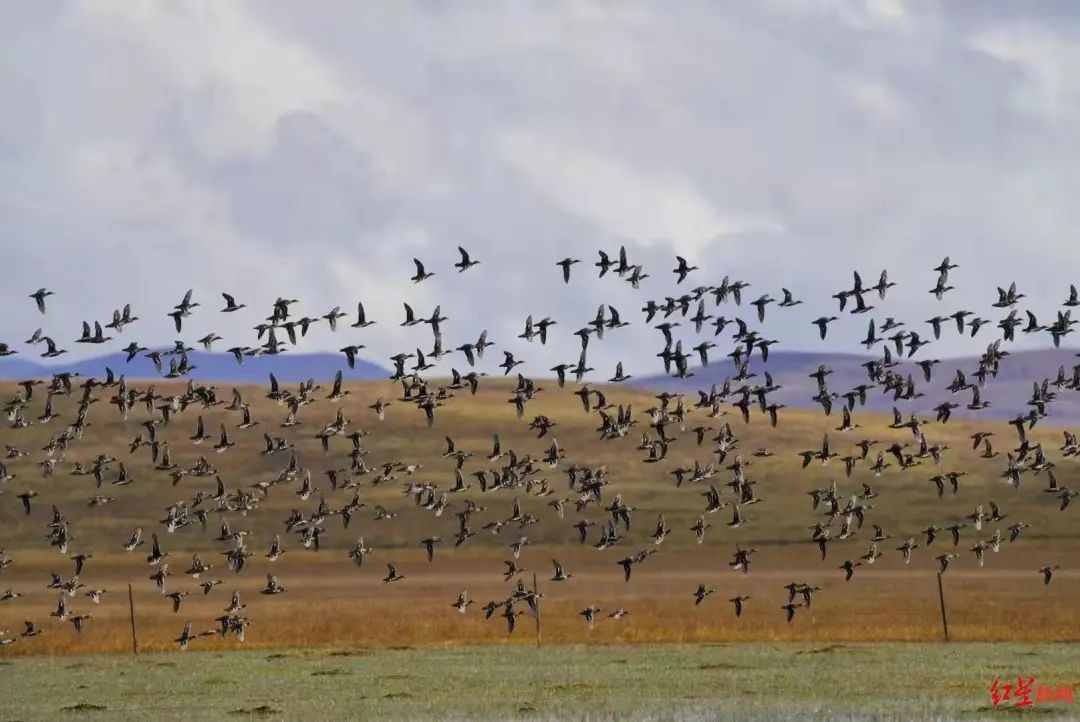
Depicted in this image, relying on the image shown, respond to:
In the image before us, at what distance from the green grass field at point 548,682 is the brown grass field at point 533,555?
6598 millimetres

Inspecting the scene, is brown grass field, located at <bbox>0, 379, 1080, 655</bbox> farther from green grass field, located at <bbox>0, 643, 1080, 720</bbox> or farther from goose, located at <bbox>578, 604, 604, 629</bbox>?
green grass field, located at <bbox>0, 643, 1080, 720</bbox>

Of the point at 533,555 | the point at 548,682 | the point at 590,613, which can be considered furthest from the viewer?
the point at 533,555

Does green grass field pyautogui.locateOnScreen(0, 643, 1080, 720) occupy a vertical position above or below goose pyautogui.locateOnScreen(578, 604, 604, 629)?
below

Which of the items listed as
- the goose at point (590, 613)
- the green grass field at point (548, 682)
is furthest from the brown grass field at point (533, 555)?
the green grass field at point (548, 682)

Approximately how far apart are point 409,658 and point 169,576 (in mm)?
66526

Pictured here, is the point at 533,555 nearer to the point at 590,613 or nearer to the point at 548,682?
the point at 590,613

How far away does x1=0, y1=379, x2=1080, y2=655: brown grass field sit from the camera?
83.8 m

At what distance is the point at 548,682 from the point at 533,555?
85.2 meters

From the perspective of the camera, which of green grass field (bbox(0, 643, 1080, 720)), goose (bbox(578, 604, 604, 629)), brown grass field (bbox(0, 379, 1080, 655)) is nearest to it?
green grass field (bbox(0, 643, 1080, 720))

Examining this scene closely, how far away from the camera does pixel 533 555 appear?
144 m

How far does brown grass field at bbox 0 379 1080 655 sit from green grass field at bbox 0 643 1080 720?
6.60m

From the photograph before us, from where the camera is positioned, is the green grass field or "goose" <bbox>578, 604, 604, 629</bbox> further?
"goose" <bbox>578, 604, 604, 629</bbox>

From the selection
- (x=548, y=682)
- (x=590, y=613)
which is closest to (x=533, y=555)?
(x=590, y=613)

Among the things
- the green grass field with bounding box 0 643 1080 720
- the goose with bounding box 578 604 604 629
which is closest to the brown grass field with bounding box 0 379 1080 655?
the goose with bounding box 578 604 604 629
